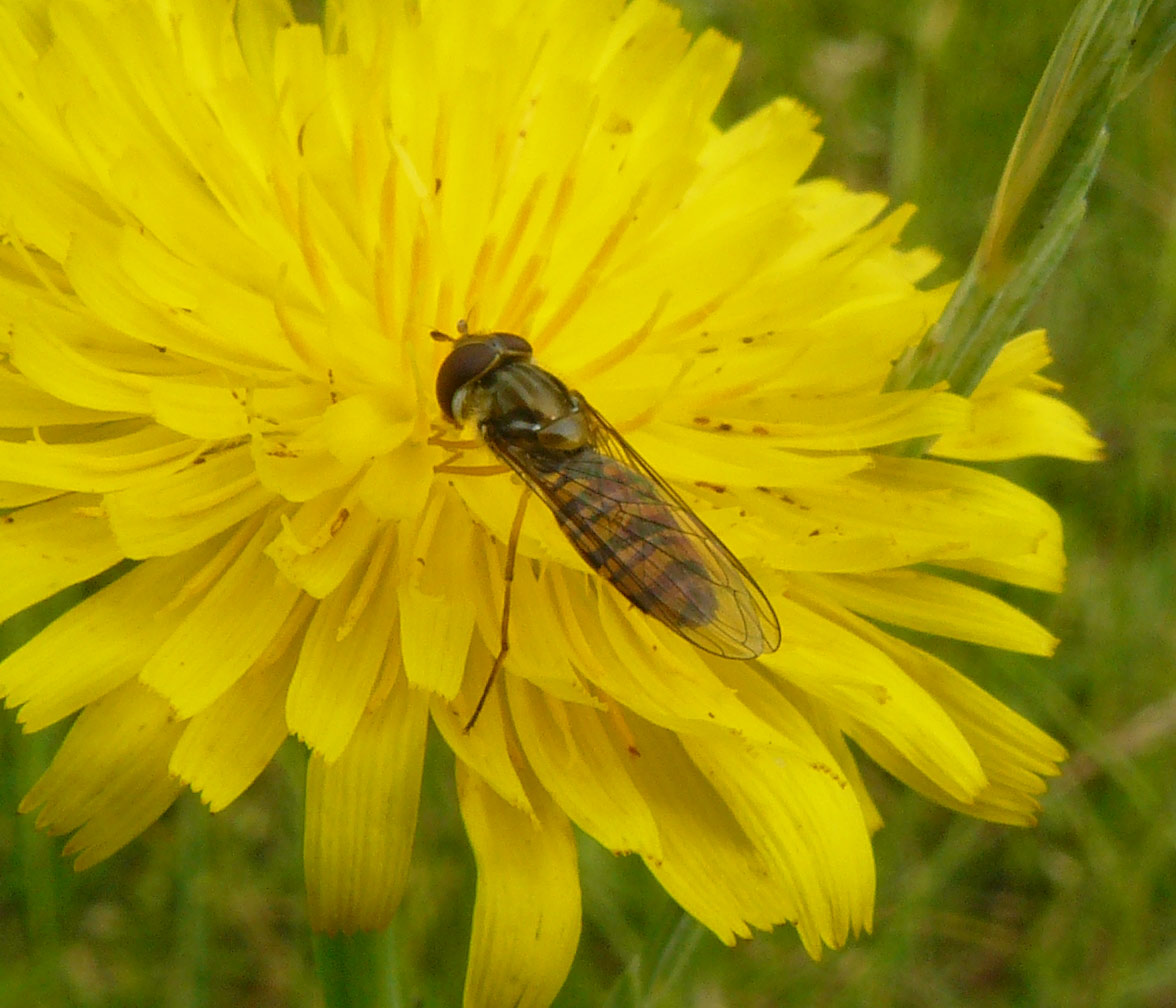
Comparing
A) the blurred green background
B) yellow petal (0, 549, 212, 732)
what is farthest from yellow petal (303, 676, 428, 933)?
the blurred green background

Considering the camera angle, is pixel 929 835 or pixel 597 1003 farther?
pixel 929 835

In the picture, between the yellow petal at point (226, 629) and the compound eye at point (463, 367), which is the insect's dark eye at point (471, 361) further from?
the yellow petal at point (226, 629)

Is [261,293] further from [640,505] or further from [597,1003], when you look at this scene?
[597,1003]

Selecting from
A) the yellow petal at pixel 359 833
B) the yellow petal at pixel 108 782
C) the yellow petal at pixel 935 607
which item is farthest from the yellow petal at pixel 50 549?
the yellow petal at pixel 935 607

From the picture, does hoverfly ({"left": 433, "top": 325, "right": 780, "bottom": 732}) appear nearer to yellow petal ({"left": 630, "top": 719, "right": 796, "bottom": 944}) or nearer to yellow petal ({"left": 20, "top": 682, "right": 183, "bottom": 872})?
yellow petal ({"left": 630, "top": 719, "right": 796, "bottom": 944})

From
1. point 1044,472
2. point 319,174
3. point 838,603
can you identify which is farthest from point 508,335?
point 1044,472

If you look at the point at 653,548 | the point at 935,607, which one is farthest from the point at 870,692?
the point at 653,548
